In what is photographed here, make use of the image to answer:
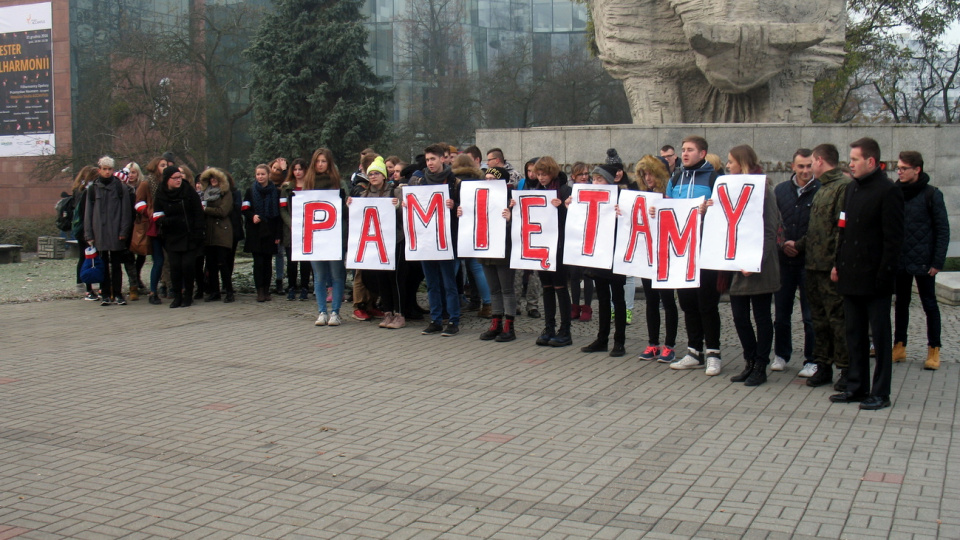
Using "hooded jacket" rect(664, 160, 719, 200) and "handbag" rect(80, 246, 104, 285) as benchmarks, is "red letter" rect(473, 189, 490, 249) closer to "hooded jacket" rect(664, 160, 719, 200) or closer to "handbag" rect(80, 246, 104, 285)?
"hooded jacket" rect(664, 160, 719, 200)

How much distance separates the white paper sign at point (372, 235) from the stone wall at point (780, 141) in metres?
4.59

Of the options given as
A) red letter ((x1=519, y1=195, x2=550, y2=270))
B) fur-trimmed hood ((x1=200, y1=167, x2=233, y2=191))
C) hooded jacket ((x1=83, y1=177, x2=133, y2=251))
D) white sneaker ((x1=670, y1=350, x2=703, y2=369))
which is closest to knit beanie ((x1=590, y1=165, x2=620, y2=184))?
red letter ((x1=519, y1=195, x2=550, y2=270))

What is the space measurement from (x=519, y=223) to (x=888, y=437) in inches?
185

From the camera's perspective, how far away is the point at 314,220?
11.5 meters

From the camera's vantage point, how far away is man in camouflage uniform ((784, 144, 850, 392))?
7766 millimetres

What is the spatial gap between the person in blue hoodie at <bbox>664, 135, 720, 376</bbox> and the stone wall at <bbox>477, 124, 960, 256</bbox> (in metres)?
5.67

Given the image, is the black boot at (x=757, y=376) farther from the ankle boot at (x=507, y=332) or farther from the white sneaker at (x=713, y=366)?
the ankle boot at (x=507, y=332)

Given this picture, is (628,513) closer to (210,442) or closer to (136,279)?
(210,442)

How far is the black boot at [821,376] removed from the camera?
7.94m

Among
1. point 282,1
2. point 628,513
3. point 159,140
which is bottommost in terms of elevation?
point 628,513

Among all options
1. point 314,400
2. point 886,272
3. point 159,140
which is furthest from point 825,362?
point 159,140

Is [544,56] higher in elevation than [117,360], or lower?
higher

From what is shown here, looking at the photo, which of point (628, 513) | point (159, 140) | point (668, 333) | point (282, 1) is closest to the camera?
point (628, 513)

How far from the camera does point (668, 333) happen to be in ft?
29.5
